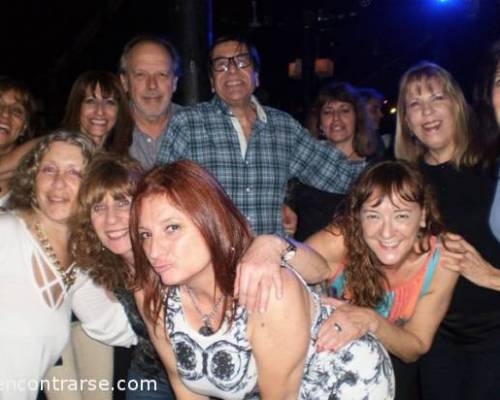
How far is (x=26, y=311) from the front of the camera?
2396mm

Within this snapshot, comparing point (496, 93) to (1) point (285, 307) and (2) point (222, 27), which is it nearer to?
(1) point (285, 307)

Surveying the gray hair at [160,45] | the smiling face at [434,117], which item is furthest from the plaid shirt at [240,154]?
the smiling face at [434,117]

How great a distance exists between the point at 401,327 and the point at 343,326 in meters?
0.56

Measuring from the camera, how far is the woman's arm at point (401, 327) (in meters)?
2.13

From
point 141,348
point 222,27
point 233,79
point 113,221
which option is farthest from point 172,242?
point 222,27

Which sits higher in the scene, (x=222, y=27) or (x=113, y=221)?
(x=222, y=27)

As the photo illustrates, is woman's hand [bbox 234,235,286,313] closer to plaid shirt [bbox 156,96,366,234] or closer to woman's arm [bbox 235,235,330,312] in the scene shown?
woman's arm [bbox 235,235,330,312]

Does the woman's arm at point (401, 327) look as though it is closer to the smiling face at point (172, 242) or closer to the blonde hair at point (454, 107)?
the smiling face at point (172, 242)

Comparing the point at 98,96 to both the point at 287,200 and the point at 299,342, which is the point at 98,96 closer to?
the point at 287,200

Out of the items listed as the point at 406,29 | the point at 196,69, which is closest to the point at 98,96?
the point at 196,69

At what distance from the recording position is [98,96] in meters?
3.61

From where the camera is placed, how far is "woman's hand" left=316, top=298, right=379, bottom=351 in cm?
210

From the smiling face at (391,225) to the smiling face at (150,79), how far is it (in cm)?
169

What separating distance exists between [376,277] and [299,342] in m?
0.84
